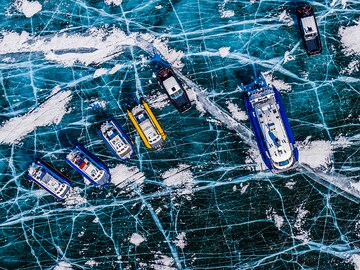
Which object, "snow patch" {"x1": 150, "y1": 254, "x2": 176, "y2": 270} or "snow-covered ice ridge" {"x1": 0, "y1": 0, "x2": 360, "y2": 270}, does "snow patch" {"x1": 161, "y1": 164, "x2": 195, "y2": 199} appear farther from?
"snow patch" {"x1": 150, "y1": 254, "x2": 176, "y2": 270}

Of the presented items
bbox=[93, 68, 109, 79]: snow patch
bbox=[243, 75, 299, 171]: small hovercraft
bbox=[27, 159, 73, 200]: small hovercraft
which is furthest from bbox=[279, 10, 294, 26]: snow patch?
bbox=[27, 159, 73, 200]: small hovercraft

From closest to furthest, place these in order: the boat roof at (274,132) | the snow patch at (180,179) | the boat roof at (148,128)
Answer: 1. the boat roof at (274,132)
2. the boat roof at (148,128)
3. the snow patch at (180,179)

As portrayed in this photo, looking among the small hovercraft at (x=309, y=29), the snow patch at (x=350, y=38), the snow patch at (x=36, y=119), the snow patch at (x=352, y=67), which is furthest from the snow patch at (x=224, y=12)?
the snow patch at (x=36, y=119)

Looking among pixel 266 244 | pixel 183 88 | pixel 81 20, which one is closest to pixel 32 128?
pixel 81 20

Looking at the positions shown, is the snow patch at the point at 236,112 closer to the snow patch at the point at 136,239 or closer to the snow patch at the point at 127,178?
the snow patch at the point at 127,178

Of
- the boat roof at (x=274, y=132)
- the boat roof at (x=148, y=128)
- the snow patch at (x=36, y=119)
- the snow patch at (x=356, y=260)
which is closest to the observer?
the boat roof at (x=274, y=132)
